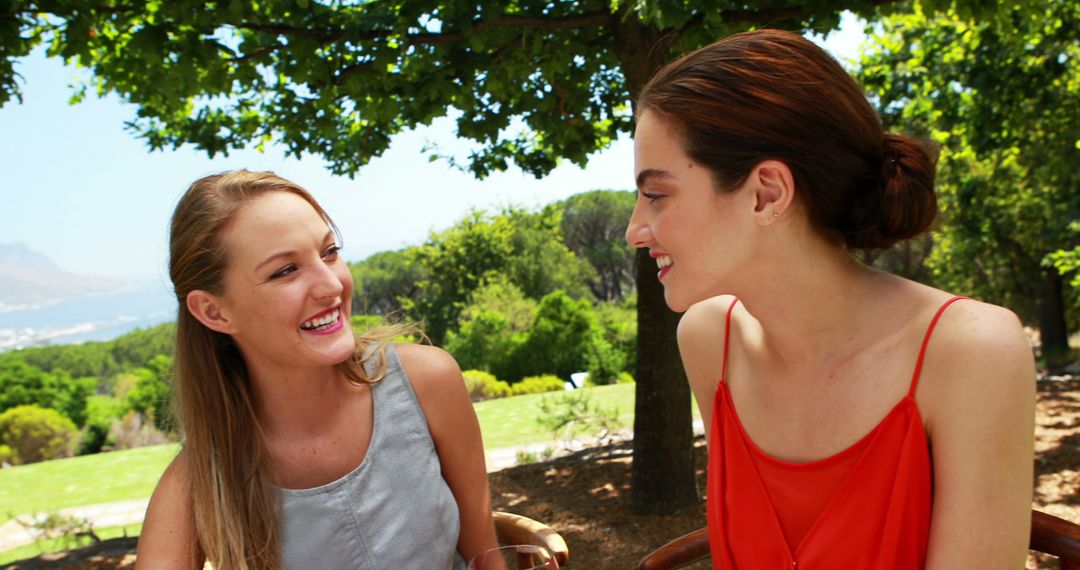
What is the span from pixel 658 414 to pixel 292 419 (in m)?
2.56

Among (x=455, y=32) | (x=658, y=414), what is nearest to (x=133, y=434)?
(x=658, y=414)

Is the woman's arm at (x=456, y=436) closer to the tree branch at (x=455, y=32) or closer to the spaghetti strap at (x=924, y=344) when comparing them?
the spaghetti strap at (x=924, y=344)

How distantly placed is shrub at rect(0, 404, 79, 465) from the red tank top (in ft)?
41.6

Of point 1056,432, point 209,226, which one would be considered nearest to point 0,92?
point 209,226

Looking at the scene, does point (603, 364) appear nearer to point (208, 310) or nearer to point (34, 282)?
point (208, 310)

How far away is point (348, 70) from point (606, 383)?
10045 millimetres

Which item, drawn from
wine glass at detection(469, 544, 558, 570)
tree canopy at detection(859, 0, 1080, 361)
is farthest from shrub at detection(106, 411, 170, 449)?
wine glass at detection(469, 544, 558, 570)

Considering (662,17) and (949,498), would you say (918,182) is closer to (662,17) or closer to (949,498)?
(949,498)

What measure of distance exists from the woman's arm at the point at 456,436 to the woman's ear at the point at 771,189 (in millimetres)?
828

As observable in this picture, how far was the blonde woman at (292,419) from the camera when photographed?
1.71 meters

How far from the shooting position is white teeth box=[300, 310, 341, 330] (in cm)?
173

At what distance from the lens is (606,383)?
523 inches

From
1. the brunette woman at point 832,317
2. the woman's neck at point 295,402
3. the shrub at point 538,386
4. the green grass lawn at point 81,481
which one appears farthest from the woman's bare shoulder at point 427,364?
the shrub at point 538,386

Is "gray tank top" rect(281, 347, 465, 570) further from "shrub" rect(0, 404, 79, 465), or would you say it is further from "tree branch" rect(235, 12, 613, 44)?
"shrub" rect(0, 404, 79, 465)
